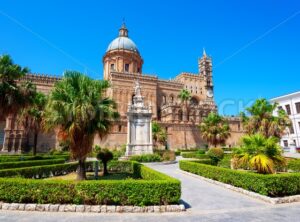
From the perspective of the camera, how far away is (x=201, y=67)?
7512 cm

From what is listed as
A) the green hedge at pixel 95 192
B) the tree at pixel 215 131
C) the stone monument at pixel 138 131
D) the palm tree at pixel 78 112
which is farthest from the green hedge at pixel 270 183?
the tree at pixel 215 131

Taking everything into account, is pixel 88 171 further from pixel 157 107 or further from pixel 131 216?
pixel 157 107

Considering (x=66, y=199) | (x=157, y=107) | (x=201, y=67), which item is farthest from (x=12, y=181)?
(x=201, y=67)

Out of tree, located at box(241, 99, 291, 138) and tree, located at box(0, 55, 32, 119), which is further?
tree, located at box(241, 99, 291, 138)

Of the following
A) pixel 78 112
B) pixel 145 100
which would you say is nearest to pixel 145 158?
pixel 78 112

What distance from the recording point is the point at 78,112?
11.1 m

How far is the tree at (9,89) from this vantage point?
17922mm

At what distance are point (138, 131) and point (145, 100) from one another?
31776 mm

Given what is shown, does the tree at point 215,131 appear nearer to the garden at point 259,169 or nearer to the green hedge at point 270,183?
the garden at point 259,169

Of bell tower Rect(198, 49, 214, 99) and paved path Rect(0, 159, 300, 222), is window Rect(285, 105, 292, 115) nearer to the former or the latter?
bell tower Rect(198, 49, 214, 99)

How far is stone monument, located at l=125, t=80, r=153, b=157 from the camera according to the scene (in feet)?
77.2

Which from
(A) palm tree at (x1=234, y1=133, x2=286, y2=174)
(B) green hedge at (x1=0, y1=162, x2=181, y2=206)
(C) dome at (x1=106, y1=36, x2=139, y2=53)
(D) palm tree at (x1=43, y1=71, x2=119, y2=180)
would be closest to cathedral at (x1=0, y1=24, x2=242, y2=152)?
(C) dome at (x1=106, y1=36, x2=139, y2=53)

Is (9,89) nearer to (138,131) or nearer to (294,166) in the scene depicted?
(138,131)

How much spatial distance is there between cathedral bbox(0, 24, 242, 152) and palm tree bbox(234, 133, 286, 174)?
32575mm
